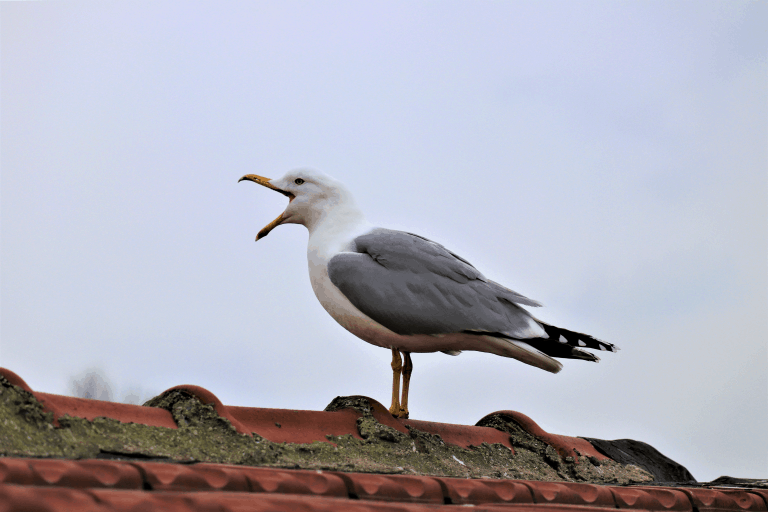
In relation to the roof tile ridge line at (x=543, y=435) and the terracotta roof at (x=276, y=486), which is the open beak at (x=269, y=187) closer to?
the terracotta roof at (x=276, y=486)

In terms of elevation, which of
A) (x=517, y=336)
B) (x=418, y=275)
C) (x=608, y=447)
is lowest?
(x=608, y=447)

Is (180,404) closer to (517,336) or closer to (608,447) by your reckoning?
(517,336)

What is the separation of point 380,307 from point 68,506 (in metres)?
2.52

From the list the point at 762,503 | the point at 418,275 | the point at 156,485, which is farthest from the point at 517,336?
the point at 156,485

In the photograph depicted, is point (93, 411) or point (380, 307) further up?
point (380, 307)

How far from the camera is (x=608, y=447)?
4.72 metres

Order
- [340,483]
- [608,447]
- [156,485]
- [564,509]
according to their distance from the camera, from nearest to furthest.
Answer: [156,485]
[340,483]
[564,509]
[608,447]

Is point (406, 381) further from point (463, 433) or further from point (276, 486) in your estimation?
point (276, 486)

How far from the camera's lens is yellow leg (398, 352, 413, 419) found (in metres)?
4.08

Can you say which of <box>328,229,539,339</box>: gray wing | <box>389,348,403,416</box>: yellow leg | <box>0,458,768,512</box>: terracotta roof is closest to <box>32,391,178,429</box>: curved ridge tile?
<box>0,458,768,512</box>: terracotta roof

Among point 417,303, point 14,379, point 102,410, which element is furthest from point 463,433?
point 14,379

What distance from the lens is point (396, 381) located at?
163 inches

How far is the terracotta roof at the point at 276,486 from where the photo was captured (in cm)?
156

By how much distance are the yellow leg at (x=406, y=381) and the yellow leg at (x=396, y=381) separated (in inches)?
1.5
